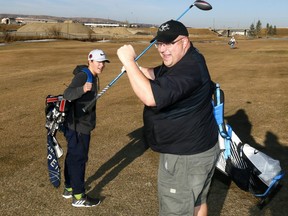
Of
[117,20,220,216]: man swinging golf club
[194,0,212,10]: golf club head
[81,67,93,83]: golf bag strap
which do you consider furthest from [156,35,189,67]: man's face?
[81,67,93,83]: golf bag strap

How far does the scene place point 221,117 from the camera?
12.9 feet

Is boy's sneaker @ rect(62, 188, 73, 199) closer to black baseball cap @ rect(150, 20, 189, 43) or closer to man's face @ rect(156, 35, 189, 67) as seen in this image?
man's face @ rect(156, 35, 189, 67)

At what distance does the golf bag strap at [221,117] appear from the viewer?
3865 millimetres

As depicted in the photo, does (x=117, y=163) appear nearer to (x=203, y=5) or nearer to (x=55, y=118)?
(x=55, y=118)

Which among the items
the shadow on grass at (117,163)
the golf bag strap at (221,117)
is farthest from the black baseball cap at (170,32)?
the shadow on grass at (117,163)

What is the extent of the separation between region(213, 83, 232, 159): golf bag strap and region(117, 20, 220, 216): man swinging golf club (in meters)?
0.79

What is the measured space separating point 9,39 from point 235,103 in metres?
44.3

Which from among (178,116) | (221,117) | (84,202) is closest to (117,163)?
(84,202)

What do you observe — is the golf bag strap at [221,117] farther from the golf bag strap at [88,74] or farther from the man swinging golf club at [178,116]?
the golf bag strap at [88,74]

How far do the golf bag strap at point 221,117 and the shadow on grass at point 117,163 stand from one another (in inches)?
74.9

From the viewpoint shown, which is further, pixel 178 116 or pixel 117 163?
pixel 117 163

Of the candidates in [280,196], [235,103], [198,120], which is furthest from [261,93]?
[198,120]

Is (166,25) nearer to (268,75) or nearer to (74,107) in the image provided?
(74,107)

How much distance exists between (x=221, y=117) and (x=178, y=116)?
133 centimetres
